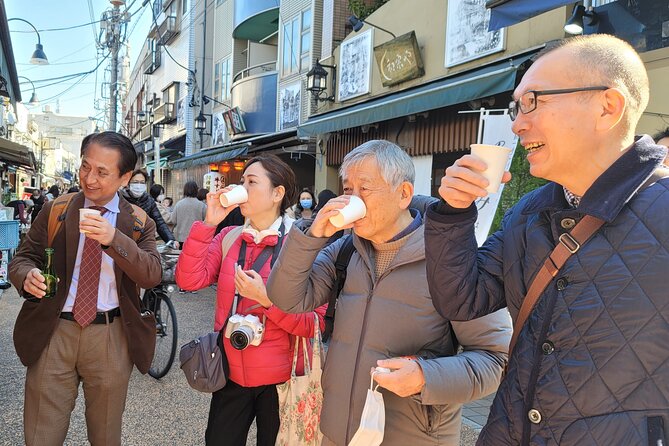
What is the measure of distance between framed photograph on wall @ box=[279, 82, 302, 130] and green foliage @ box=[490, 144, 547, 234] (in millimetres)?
10110

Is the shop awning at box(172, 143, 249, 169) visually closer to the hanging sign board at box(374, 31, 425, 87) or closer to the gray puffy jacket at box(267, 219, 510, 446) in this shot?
the hanging sign board at box(374, 31, 425, 87)

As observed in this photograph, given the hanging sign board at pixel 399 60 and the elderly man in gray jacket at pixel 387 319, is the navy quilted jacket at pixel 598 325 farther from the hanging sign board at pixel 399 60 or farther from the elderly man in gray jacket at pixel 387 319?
the hanging sign board at pixel 399 60

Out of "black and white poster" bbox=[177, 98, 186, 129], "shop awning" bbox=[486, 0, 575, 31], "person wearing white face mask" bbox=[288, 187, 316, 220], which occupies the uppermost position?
"black and white poster" bbox=[177, 98, 186, 129]

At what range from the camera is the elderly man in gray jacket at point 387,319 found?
2.00 meters

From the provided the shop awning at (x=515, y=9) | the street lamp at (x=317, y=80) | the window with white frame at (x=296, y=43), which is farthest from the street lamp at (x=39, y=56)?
the shop awning at (x=515, y=9)

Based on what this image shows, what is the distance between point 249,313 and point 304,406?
540 millimetres

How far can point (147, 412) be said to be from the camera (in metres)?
4.79

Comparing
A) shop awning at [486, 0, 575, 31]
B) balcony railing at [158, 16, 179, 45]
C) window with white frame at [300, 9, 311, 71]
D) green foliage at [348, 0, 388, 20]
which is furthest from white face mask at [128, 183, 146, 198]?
balcony railing at [158, 16, 179, 45]

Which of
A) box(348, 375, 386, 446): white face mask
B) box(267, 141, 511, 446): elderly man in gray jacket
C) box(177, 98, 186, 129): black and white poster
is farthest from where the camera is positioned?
box(177, 98, 186, 129): black and white poster

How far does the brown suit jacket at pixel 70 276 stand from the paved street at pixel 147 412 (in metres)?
1.61

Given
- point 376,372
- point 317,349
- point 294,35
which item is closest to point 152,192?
point 294,35

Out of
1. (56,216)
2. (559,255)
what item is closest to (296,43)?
(56,216)

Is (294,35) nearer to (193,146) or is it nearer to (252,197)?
(193,146)

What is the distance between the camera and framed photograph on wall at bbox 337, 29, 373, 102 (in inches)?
462
